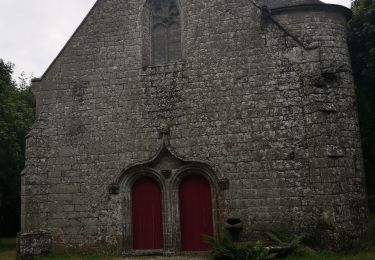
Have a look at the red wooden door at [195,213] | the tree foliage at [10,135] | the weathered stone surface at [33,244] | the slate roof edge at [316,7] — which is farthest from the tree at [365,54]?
the tree foliage at [10,135]

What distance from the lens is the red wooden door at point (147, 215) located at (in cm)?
1164

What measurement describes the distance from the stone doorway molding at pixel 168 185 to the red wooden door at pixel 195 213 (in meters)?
0.18

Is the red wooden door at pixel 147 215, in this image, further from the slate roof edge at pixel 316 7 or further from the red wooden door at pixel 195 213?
the slate roof edge at pixel 316 7

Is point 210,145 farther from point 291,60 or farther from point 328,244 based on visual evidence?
point 328,244

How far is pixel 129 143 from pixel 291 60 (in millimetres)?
5109

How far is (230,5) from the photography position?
38.4 feet

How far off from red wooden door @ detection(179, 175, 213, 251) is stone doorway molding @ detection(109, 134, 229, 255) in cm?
18

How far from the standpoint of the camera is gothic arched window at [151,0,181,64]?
12.3 metres

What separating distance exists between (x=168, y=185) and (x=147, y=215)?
1.11 m

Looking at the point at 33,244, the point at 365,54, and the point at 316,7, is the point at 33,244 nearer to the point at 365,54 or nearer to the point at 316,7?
the point at 316,7

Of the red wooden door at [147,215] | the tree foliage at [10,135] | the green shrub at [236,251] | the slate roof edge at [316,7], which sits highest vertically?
the slate roof edge at [316,7]

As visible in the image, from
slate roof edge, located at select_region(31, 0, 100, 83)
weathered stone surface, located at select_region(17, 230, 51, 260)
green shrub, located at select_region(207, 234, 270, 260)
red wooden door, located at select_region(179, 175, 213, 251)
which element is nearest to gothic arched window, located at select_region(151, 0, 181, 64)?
slate roof edge, located at select_region(31, 0, 100, 83)

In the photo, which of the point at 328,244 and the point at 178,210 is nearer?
the point at 328,244

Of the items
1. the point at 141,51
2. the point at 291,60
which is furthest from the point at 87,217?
the point at 291,60
